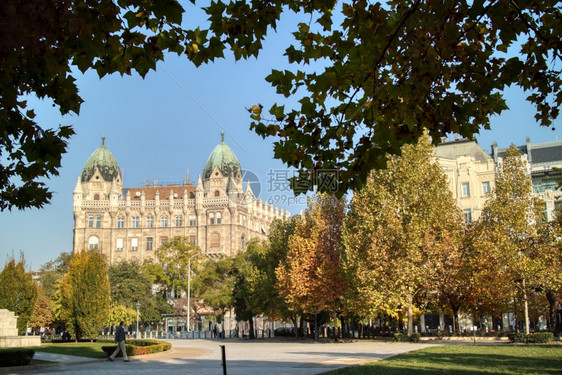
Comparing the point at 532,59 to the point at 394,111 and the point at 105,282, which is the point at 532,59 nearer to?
the point at 394,111

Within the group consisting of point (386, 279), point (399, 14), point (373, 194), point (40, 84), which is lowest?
point (386, 279)

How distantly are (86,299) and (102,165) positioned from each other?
80.1 meters

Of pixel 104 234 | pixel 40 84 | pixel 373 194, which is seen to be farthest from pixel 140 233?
pixel 40 84

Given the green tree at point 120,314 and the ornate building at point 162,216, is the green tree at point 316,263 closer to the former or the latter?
the green tree at point 120,314

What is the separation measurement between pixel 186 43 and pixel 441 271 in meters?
34.4

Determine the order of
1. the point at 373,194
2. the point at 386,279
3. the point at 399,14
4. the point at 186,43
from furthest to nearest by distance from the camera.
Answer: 1. the point at 373,194
2. the point at 386,279
3. the point at 399,14
4. the point at 186,43

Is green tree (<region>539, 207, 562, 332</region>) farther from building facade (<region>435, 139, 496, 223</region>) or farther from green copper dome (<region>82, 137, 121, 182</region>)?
green copper dome (<region>82, 137, 121, 182</region>)

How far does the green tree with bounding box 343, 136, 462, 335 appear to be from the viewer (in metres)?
35.4

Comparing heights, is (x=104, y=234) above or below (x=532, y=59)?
above

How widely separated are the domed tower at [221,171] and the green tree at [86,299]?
6829cm

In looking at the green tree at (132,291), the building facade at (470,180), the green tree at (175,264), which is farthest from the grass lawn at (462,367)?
the green tree at (175,264)

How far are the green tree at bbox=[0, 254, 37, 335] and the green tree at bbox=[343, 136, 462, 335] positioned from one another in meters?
25.0

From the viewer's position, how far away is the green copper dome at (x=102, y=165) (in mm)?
115131

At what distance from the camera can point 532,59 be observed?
Answer: 7535 mm
